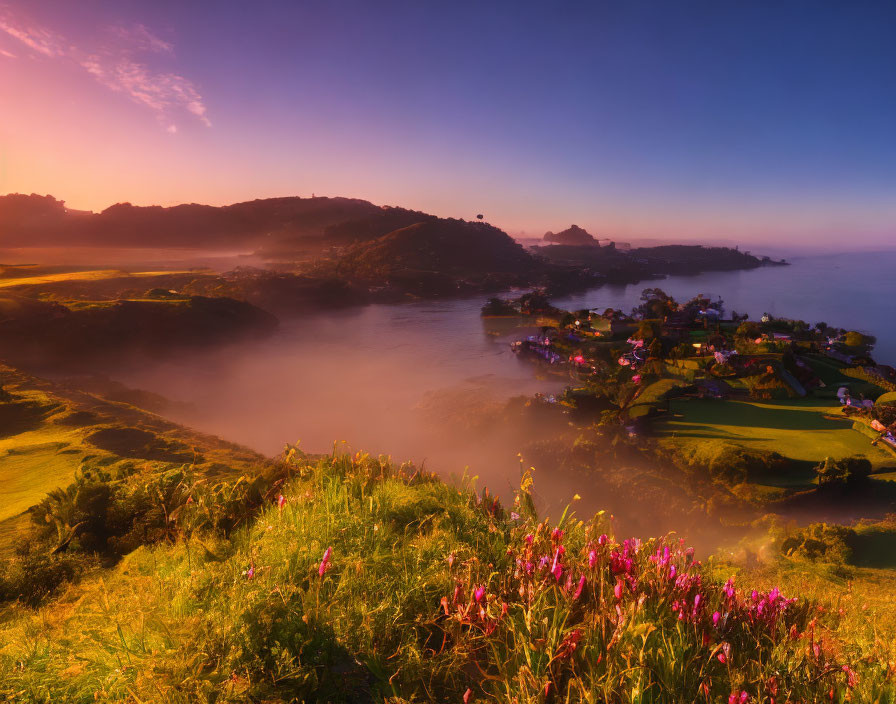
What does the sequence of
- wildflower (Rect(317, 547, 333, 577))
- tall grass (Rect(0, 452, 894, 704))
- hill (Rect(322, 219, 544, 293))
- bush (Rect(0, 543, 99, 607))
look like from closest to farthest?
tall grass (Rect(0, 452, 894, 704)), wildflower (Rect(317, 547, 333, 577)), bush (Rect(0, 543, 99, 607)), hill (Rect(322, 219, 544, 293))

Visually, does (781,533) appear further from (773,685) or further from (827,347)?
(827,347)

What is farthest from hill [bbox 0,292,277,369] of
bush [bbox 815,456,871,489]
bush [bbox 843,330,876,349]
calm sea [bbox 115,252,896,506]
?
bush [bbox 843,330,876,349]

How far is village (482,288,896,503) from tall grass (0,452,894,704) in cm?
1077

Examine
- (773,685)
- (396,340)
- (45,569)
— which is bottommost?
(396,340)

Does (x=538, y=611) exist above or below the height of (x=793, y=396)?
above

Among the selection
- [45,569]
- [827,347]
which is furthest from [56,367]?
[827,347]

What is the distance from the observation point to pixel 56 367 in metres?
24.9

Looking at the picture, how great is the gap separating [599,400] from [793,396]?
902 cm

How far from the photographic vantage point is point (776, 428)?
14.8m

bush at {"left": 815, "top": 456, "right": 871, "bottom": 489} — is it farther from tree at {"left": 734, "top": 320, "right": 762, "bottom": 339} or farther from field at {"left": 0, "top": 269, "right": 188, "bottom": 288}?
field at {"left": 0, "top": 269, "right": 188, "bottom": 288}

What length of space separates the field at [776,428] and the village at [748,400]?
0.04 meters

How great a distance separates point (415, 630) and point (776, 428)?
17495 mm

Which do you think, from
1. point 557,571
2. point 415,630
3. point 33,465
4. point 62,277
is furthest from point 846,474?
point 62,277

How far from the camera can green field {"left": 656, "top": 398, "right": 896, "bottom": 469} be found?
41.8 ft
